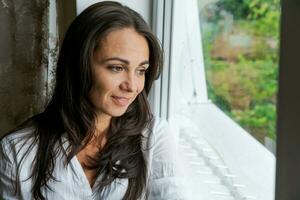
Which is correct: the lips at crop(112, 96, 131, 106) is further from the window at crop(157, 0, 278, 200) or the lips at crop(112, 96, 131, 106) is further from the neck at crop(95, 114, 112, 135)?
the window at crop(157, 0, 278, 200)

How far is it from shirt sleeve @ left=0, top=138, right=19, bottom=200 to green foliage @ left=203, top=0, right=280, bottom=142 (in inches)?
22.1

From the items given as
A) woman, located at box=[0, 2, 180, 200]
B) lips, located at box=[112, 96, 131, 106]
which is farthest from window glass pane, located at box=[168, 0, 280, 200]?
lips, located at box=[112, 96, 131, 106]

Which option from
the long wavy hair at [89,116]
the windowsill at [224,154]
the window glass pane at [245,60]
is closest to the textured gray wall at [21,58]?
the long wavy hair at [89,116]

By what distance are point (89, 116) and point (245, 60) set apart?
0.44m

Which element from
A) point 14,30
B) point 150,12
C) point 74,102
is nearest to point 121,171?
point 74,102

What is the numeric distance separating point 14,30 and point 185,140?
0.70 m

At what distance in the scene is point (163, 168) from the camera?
1.24 meters

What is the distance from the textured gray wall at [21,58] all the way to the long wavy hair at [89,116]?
15.8 inches

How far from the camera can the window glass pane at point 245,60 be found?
871 mm

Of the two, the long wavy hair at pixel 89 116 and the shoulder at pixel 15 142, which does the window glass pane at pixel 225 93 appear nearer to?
the long wavy hair at pixel 89 116

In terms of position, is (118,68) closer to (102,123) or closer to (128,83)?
(128,83)

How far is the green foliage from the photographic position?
86 cm

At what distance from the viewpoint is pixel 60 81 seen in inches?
46.5

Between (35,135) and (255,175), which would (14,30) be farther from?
(255,175)
